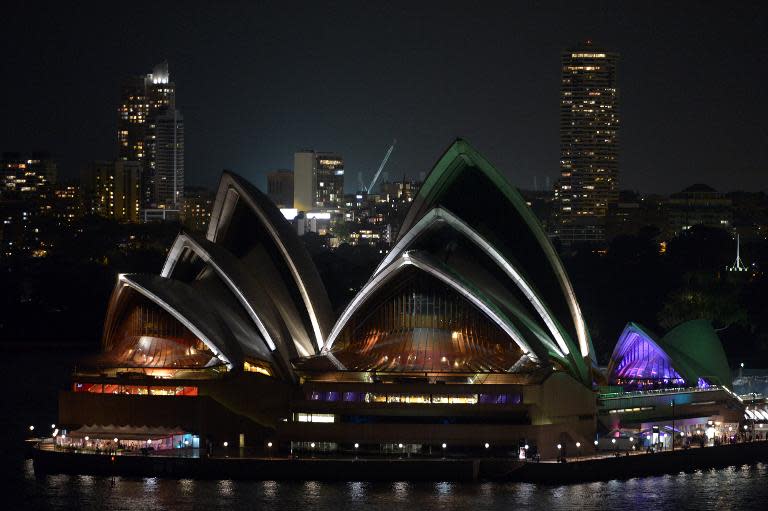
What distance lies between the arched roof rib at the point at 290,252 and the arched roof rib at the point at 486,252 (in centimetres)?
375

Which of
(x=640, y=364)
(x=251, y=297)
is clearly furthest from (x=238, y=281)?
(x=640, y=364)

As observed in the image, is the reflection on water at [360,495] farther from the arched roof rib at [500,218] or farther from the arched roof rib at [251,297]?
the arched roof rib at [500,218]

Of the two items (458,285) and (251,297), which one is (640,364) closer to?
(458,285)

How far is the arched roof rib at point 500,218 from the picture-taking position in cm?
7031

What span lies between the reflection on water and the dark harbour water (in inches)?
1.3

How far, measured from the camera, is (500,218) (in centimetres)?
7062

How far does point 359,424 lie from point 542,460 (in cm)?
696

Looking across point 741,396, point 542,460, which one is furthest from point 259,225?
point 741,396

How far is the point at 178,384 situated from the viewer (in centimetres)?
6575

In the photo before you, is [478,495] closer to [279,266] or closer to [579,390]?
[579,390]

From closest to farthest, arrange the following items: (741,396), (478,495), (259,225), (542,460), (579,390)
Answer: (478,495), (542,460), (579,390), (259,225), (741,396)

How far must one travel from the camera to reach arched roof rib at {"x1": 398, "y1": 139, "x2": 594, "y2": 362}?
231 feet

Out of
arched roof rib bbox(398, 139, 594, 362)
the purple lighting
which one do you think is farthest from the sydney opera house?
the purple lighting

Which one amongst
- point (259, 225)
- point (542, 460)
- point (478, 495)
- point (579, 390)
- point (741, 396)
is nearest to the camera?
point (478, 495)
